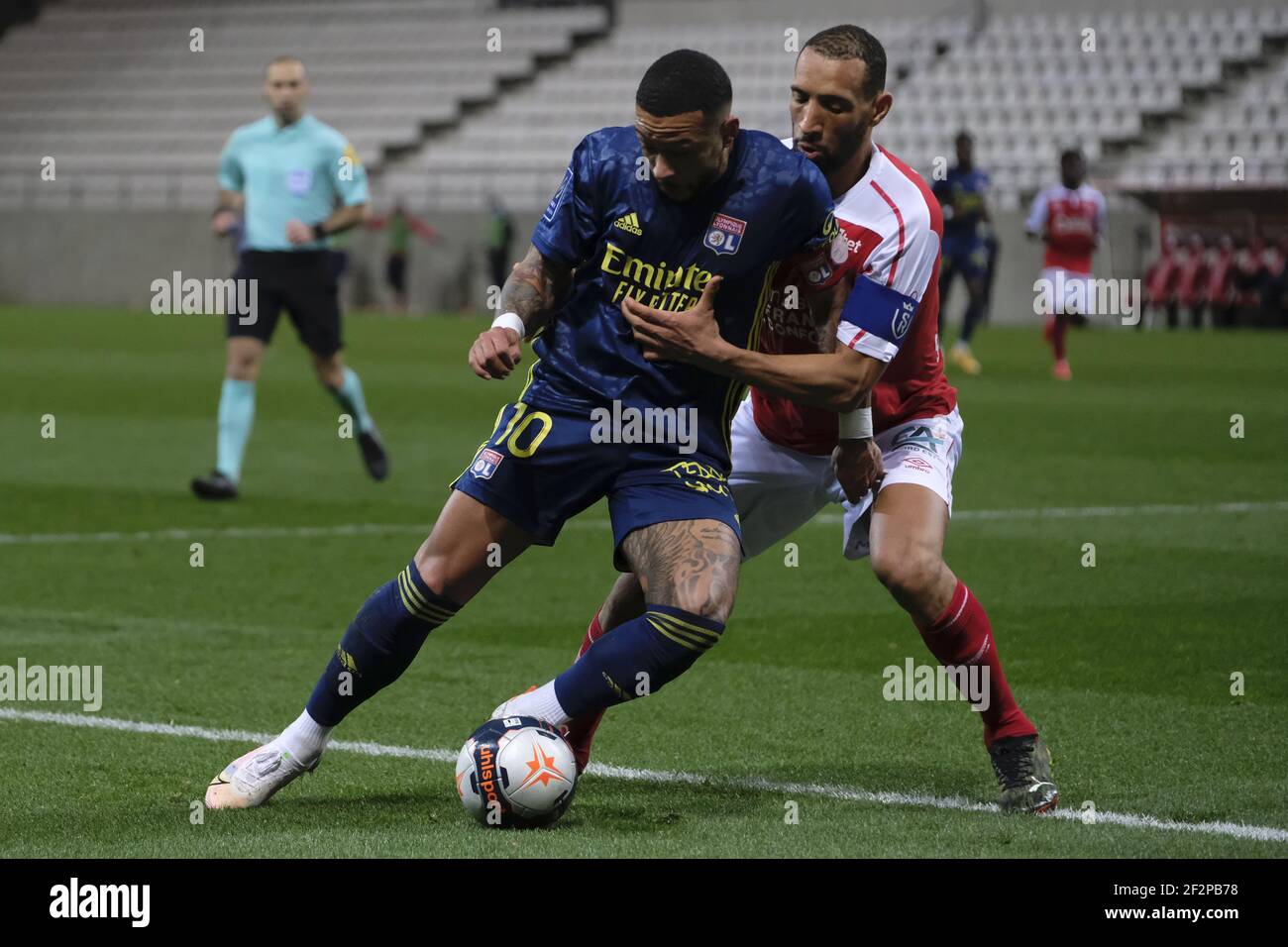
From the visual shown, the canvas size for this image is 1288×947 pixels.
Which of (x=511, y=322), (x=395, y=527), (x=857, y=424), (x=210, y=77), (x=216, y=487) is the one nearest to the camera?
(x=511, y=322)

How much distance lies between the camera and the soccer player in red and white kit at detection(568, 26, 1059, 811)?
201 inches

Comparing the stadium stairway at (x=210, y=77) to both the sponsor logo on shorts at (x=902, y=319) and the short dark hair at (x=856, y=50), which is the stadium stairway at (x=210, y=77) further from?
the sponsor logo on shorts at (x=902, y=319)

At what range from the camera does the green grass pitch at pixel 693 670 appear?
4.92 meters

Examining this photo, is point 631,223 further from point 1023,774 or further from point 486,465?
point 1023,774

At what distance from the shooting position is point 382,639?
16.6 feet

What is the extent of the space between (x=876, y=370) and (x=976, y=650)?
0.81 m

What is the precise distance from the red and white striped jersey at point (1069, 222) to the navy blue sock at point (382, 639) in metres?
17.0

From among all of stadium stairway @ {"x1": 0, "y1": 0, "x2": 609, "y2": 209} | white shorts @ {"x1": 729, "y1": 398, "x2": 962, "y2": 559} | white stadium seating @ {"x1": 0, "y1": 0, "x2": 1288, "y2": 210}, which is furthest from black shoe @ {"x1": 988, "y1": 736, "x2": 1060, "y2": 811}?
stadium stairway @ {"x1": 0, "y1": 0, "x2": 609, "y2": 209}

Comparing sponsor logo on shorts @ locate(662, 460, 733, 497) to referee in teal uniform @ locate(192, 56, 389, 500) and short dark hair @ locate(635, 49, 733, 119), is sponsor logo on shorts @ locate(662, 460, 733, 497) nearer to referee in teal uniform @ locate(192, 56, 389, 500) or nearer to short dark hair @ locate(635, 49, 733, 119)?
short dark hair @ locate(635, 49, 733, 119)

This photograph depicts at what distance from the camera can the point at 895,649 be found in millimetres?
7473

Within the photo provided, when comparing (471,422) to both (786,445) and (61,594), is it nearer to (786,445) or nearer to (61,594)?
(61,594)
